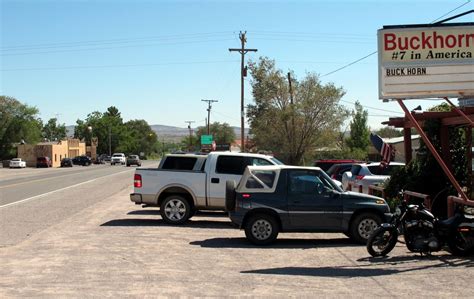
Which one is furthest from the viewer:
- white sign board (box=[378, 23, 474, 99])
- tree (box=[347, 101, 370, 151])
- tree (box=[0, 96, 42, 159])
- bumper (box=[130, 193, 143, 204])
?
tree (box=[0, 96, 42, 159])

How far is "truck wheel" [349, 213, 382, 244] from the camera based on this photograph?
12.2 meters

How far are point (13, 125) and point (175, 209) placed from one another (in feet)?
328

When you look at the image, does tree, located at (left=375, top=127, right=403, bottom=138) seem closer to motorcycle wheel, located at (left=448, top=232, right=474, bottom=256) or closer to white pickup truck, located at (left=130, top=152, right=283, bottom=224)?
white pickup truck, located at (left=130, top=152, right=283, bottom=224)

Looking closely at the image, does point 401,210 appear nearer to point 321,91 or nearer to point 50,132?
point 321,91

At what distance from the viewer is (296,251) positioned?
37.4ft

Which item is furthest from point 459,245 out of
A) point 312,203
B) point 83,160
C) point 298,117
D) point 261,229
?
point 83,160

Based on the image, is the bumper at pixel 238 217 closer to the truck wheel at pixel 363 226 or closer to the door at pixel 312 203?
the door at pixel 312 203

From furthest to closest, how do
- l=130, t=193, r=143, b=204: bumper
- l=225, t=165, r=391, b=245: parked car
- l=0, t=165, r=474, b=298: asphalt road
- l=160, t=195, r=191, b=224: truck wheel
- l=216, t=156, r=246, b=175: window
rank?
1. l=216, t=156, r=246, b=175: window
2. l=130, t=193, r=143, b=204: bumper
3. l=160, t=195, r=191, b=224: truck wheel
4. l=225, t=165, r=391, b=245: parked car
5. l=0, t=165, r=474, b=298: asphalt road

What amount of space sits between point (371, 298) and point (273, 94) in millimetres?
37290

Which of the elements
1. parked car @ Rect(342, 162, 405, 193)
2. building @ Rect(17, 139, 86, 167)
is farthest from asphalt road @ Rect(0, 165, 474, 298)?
building @ Rect(17, 139, 86, 167)

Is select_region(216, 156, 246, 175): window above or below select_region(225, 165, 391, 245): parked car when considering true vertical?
above

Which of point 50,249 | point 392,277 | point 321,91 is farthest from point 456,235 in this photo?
point 321,91

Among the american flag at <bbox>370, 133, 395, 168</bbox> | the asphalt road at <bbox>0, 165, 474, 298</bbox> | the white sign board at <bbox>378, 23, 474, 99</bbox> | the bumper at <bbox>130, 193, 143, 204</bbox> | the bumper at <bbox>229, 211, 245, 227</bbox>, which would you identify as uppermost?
the white sign board at <bbox>378, 23, 474, 99</bbox>

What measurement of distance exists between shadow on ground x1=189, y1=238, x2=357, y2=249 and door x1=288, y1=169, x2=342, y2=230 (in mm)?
406
